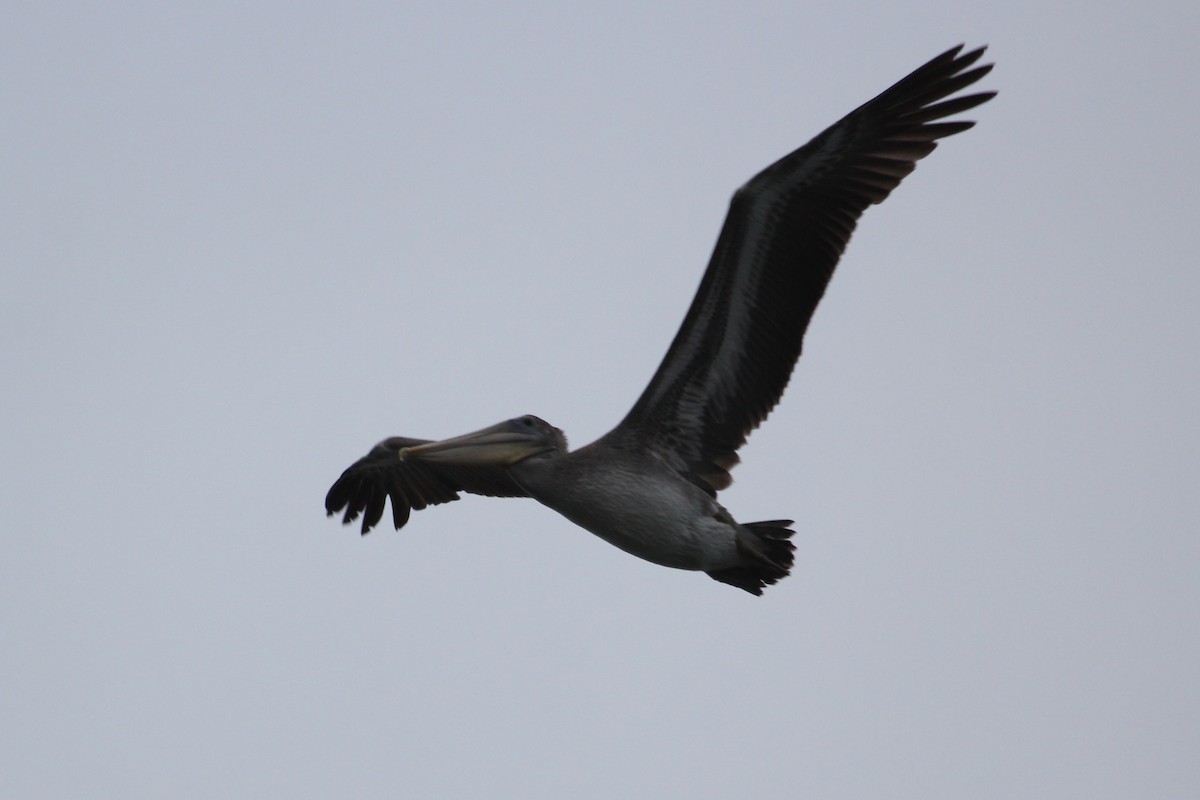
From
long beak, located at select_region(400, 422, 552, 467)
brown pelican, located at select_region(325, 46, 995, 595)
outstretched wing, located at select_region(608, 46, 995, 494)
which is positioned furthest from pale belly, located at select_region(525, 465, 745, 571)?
long beak, located at select_region(400, 422, 552, 467)

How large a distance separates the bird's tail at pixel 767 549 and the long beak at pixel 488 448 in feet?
4.48

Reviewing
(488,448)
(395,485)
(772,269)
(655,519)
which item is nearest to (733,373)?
(772,269)

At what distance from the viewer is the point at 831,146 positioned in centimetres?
872

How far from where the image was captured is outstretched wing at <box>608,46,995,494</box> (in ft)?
28.5

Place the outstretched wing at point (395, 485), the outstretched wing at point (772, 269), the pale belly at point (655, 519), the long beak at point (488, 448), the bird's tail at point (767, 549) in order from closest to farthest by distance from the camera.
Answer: the outstretched wing at point (772, 269) → the pale belly at point (655, 519) → the bird's tail at point (767, 549) → the long beak at point (488, 448) → the outstretched wing at point (395, 485)

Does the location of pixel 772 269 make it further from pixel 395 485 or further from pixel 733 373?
pixel 395 485

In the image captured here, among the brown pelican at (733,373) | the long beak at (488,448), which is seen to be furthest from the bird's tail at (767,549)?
the long beak at (488,448)

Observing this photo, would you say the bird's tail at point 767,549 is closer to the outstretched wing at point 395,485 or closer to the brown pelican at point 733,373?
the brown pelican at point 733,373

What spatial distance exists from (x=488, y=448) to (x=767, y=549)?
6.01 feet

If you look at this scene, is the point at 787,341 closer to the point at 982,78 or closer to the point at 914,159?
the point at 914,159

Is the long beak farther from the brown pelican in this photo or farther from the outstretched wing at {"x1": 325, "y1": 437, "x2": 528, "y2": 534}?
the outstretched wing at {"x1": 325, "y1": 437, "x2": 528, "y2": 534}

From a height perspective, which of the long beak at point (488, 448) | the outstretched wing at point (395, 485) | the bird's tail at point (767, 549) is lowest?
the bird's tail at point (767, 549)

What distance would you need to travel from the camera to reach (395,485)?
11492 millimetres

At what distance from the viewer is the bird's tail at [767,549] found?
9250 millimetres
